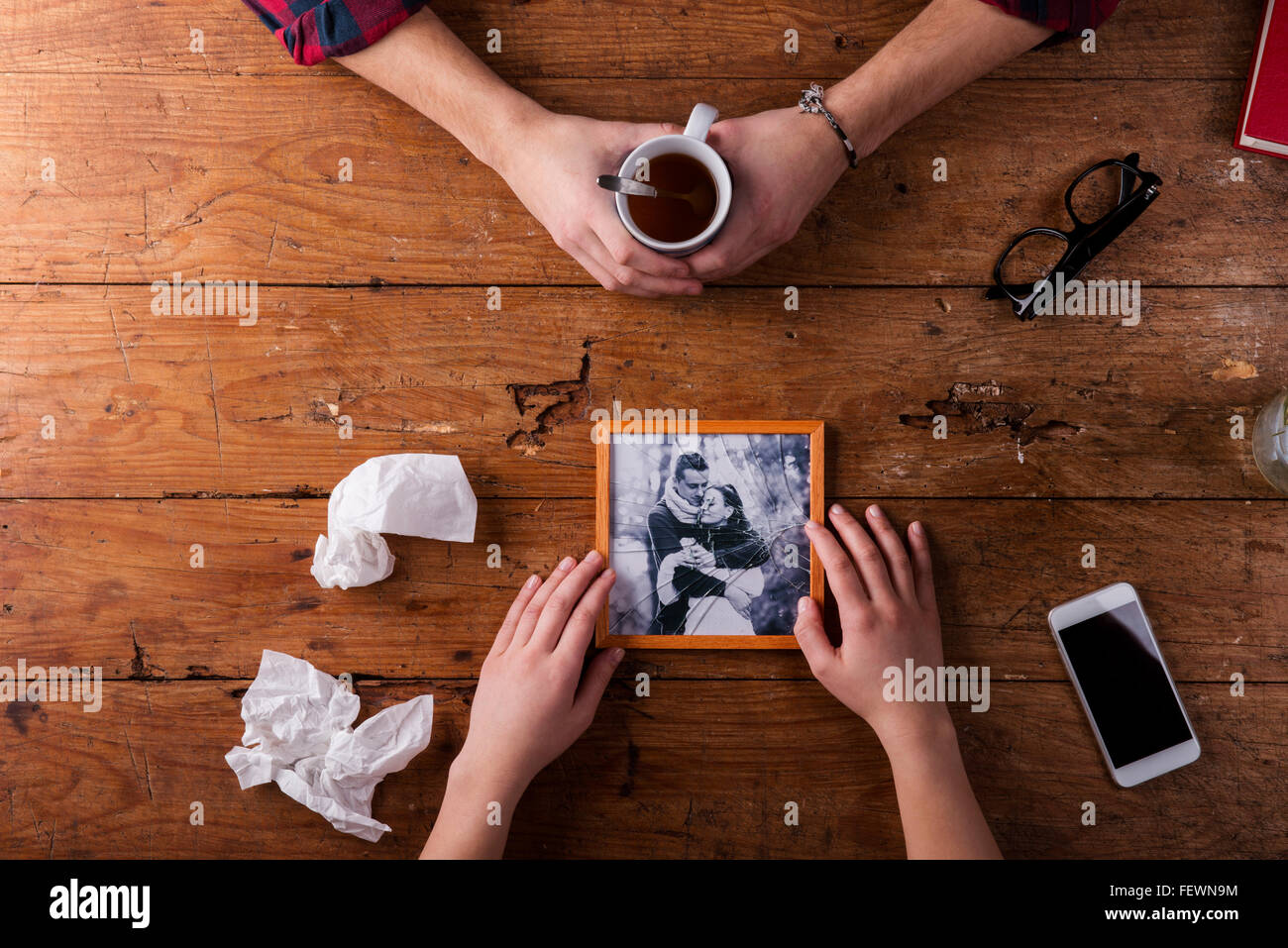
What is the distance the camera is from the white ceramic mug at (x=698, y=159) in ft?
2.87

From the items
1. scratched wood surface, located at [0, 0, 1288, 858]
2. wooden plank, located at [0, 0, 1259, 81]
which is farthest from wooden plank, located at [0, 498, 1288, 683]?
wooden plank, located at [0, 0, 1259, 81]

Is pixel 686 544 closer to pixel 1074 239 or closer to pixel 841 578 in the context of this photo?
pixel 841 578

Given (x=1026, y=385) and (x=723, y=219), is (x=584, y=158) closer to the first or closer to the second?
(x=723, y=219)

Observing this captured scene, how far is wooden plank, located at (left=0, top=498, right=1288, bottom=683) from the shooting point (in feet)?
3.48

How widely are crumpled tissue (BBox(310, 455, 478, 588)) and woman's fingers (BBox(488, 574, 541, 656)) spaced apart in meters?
0.10

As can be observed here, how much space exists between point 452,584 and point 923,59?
0.96 metres

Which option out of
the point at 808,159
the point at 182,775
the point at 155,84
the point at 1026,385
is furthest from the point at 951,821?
the point at 155,84

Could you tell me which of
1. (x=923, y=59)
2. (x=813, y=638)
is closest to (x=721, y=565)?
(x=813, y=638)

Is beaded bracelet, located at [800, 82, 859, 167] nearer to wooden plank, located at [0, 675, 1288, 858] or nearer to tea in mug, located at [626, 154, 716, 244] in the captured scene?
tea in mug, located at [626, 154, 716, 244]

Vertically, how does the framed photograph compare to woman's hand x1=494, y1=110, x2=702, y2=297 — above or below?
below

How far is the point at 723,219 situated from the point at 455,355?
43 centimetres

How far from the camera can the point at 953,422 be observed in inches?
42.1

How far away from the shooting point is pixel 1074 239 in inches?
39.4
